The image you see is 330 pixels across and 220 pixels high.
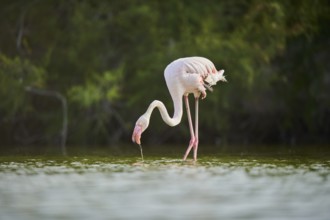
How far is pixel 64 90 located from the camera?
2480cm

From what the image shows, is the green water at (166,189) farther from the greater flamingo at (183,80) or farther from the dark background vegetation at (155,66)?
the dark background vegetation at (155,66)

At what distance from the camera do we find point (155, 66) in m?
23.7

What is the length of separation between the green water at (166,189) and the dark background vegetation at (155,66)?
9.27 metres

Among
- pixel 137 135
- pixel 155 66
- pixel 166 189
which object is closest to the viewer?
pixel 166 189

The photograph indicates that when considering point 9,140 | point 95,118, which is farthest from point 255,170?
point 9,140

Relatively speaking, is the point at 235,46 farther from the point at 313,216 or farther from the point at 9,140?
the point at 313,216

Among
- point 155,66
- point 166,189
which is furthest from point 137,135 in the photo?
point 155,66

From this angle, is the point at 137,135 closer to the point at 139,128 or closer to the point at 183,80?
the point at 139,128

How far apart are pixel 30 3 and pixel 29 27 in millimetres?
792

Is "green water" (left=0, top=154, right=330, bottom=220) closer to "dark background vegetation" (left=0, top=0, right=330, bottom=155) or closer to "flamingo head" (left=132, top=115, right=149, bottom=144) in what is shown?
"flamingo head" (left=132, top=115, right=149, bottom=144)

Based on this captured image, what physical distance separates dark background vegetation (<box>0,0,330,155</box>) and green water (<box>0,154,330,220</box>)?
9265 mm

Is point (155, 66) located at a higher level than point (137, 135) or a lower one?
higher

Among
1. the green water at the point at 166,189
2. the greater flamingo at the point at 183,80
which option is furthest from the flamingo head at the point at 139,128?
the greater flamingo at the point at 183,80

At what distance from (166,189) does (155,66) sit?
1369 cm
